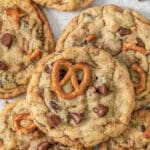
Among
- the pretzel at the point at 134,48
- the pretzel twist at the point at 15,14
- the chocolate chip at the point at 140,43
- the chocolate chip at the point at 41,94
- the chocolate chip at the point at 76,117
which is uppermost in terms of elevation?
the pretzel twist at the point at 15,14

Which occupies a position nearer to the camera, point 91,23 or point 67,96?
point 67,96

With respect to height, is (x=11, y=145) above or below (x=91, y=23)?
below

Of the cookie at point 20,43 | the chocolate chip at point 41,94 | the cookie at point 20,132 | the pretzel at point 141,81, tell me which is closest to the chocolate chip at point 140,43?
the pretzel at point 141,81

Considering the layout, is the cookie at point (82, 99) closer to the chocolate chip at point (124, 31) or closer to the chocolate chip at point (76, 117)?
the chocolate chip at point (76, 117)

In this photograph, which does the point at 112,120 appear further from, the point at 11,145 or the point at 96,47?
the point at 11,145

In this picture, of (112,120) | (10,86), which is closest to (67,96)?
(112,120)

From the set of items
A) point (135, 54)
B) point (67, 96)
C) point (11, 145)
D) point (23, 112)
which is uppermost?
point (135, 54)
